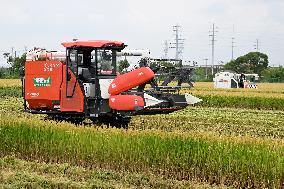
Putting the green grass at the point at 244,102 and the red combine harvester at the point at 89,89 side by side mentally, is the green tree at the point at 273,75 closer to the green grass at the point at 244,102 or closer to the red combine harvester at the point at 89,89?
the green grass at the point at 244,102

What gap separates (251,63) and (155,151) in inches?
3647

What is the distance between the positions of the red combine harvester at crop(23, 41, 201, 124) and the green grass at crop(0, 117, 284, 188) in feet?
9.93

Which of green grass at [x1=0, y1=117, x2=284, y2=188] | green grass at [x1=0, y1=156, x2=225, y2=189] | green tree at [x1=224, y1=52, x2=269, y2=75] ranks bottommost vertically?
green grass at [x1=0, y1=156, x2=225, y2=189]

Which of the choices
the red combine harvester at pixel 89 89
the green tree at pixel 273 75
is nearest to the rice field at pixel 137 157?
the red combine harvester at pixel 89 89

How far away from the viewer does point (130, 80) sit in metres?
12.5

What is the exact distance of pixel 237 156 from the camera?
26.1 ft

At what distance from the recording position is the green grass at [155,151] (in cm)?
784

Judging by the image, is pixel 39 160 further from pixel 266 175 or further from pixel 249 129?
pixel 249 129

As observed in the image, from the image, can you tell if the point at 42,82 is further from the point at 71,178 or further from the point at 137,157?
the point at 71,178

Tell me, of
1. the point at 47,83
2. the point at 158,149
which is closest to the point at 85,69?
the point at 47,83

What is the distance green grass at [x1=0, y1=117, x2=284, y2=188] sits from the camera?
25.7 ft

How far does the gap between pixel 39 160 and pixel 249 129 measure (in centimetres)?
818

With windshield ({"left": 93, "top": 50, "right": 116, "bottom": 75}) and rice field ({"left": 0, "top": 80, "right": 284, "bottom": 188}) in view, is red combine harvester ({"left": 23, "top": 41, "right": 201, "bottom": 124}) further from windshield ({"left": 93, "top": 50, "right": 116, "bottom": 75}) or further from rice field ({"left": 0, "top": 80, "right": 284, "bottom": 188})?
rice field ({"left": 0, "top": 80, "right": 284, "bottom": 188})

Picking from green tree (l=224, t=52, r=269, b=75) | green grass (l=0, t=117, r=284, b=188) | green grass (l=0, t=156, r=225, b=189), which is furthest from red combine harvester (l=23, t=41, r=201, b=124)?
green tree (l=224, t=52, r=269, b=75)
